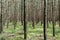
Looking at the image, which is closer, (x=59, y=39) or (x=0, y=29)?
(x=59, y=39)

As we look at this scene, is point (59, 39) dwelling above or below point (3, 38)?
below

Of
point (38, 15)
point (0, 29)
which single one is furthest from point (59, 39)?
point (38, 15)

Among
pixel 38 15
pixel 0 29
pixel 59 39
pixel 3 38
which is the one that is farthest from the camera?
pixel 38 15

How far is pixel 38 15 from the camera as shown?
4653 centimetres

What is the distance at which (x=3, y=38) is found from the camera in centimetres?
1362

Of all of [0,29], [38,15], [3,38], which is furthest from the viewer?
[38,15]

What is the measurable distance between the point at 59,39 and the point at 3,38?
8.85 metres

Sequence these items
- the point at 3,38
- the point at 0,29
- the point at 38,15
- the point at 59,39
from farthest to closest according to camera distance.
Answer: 1. the point at 38,15
2. the point at 0,29
3. the point at 59,39
4. the point at 3,38

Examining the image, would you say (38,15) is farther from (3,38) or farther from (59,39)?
(3,38)

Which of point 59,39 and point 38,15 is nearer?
point 59,39

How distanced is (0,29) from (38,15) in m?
25.2

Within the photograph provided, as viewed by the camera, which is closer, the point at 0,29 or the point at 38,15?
the point at 0,29

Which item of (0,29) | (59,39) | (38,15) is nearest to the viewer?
(59,39)

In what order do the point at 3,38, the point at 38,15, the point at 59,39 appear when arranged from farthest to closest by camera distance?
the point at 38,15
the point at 59,39
the point at 3,38
